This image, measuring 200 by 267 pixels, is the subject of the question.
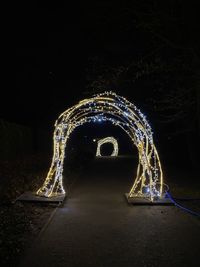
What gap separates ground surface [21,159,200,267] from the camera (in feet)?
22.7

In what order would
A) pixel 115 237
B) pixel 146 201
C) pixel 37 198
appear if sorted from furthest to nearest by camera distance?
pixel 37 198
pixel 146 201
pixel 115 237

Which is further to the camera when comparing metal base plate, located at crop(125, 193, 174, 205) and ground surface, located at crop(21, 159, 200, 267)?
metal base plate, located at crop(125, 193, 174, 205)

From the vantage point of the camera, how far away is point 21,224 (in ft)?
31.0

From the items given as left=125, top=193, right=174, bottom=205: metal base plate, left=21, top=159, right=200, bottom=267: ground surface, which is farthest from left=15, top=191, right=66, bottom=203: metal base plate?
left=125, top=193, right=174, bottom=205: metal base plate

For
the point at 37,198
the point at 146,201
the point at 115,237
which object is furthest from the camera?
the point at 37,198

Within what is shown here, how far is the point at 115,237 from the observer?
336 inches

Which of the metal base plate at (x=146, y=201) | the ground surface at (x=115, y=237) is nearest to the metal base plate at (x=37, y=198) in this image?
the ground surface at (x=115, y=237)

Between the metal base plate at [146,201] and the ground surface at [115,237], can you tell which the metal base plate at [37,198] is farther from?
the metal base plate at [146,201]

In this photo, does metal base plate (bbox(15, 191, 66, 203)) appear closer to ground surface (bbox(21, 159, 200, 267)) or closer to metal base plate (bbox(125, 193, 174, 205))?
ground surface (bbox(21, 159, 200, 267))

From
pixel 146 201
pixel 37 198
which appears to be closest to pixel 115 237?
pixel 146 201

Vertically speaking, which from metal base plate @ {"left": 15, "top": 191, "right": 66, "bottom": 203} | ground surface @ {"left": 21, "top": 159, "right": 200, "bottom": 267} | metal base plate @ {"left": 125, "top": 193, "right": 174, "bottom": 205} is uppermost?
metal base plate @ {"left": 125, "top": 193, "right": 174, "bottom": 205}

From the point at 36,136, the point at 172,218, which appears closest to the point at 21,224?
the point at 172,218

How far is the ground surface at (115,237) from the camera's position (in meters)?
6.92

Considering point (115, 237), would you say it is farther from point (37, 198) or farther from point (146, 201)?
point (37, 198)
